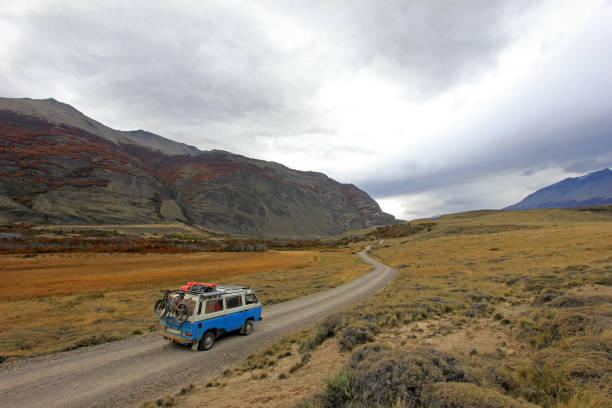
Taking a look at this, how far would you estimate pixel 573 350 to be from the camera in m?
6.00

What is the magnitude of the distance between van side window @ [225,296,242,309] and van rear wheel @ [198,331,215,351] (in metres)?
1.35

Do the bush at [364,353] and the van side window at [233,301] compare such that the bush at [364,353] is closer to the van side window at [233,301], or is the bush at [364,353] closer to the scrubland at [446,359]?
the scrubland at [446,359]

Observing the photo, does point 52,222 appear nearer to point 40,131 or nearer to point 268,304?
point 40,131

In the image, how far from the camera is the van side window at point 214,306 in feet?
37.6

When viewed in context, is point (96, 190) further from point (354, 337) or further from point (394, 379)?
point (394, 379)

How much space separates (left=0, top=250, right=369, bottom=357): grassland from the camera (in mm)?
13398

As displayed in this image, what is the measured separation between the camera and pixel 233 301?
12.8 meters

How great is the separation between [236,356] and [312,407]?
6691 mm

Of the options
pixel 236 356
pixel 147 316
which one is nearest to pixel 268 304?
pixel 147 316

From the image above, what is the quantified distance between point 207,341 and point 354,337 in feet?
20.4

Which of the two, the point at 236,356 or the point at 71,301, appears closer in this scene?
the point at 236,356

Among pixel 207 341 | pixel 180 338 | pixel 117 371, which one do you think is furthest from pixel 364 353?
pixel 117 371

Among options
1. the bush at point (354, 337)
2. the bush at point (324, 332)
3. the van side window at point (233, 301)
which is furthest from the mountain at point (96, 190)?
the bush at point (354, 337)

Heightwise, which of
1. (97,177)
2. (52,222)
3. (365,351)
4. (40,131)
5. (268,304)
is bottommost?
(268,304)
